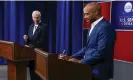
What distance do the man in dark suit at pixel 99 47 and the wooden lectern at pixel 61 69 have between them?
3.9 inches

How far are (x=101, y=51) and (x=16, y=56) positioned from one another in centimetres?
136

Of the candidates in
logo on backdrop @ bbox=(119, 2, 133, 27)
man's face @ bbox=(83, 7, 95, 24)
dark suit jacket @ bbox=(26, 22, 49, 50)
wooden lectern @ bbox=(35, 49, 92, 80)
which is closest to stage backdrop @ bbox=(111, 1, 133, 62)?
logo on backdrop @ bbox=(119, 2, 133, 27)

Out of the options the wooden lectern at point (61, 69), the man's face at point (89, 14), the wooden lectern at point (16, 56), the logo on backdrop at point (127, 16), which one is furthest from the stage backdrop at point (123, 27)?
the wooden lectern at point (61, 69)

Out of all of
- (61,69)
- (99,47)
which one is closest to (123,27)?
(99,47)

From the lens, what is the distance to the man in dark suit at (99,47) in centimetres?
267

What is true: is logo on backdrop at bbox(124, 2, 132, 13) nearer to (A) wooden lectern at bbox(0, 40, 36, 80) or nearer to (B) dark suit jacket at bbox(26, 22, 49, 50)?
(B) dark suit jacket at bbox(26, 22, 49, 50)

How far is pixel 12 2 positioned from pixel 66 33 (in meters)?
1.42

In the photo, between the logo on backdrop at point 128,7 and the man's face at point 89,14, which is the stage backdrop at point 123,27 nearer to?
the logo on backdrop at point 128,7

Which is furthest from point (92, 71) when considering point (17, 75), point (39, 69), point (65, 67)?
point (17, 75)

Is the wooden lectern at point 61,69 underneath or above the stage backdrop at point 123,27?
underneath

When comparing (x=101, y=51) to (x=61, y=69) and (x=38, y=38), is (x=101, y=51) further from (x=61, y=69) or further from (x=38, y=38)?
(x=38, y=38)

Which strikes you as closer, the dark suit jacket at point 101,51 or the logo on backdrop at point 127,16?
the dark suit jacket at point 101,51

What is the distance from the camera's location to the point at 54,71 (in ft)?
8.14

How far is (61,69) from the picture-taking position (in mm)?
2510
